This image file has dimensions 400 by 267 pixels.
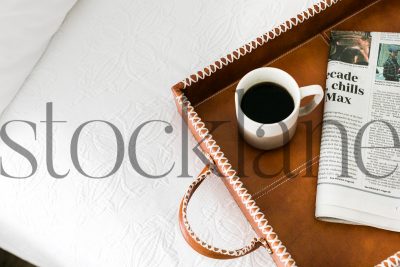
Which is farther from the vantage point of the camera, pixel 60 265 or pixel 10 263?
pixel 10 263

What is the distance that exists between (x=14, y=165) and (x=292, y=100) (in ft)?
1.27

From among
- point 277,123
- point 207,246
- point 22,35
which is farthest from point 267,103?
point 22,35

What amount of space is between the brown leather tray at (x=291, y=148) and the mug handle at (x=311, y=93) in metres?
0.04

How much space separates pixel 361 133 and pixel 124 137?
32 centimetres

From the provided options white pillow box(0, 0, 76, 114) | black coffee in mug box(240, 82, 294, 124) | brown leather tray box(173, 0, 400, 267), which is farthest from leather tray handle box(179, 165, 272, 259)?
white pillow box(0, 0, 76, 114)

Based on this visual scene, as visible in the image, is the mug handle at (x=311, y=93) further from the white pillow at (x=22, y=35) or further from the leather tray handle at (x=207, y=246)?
the white pillow at (x=22, y=35)

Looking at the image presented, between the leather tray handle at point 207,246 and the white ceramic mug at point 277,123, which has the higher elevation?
the white ceramic mug at point 277,123

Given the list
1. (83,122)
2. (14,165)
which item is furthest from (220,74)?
(14,165)

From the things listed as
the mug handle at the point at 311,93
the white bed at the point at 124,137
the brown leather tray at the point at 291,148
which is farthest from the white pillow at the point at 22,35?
the mug handle at the point at 311,93

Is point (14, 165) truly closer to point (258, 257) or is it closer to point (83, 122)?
point (83, 122)

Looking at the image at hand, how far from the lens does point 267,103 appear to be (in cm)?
55

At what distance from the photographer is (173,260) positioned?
0.57 meters

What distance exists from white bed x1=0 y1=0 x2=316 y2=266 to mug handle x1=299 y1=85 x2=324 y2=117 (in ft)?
0.49

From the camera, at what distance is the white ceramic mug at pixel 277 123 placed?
0.53 meters
